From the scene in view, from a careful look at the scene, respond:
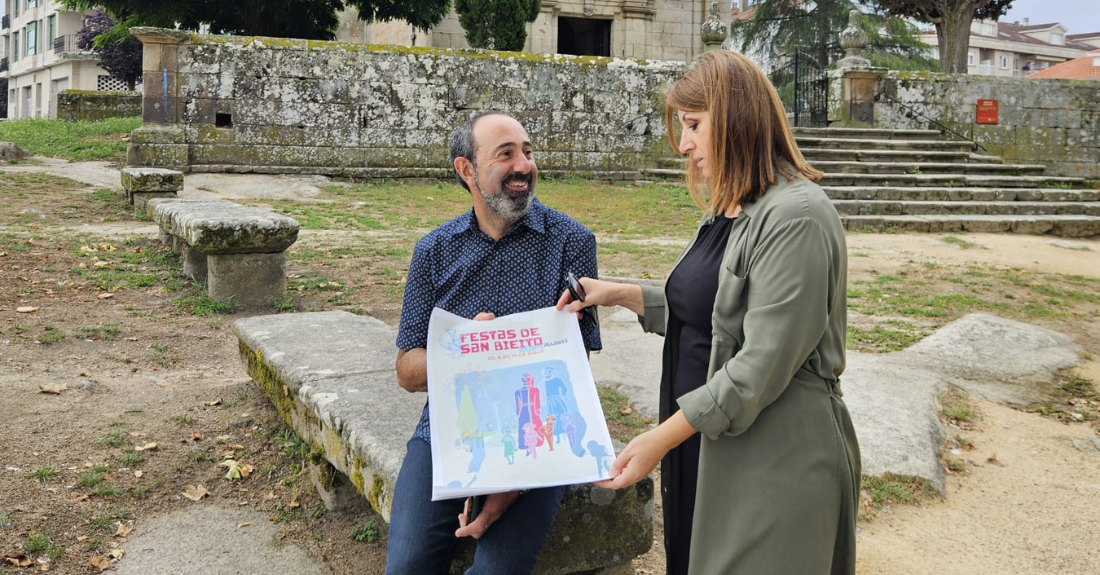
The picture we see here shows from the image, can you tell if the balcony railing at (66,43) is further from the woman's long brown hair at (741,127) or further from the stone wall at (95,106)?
the woman's long brown hair at (741,127)

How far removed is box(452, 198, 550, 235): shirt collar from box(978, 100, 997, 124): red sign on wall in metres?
16.3

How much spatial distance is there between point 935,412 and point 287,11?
14.2 metres

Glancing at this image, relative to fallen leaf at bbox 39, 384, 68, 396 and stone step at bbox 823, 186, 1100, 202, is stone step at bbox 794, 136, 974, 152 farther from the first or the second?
fallen leaf at bbox 39, 384, 68, 396

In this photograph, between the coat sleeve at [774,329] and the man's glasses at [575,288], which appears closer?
the coat sleeve at [774,329]

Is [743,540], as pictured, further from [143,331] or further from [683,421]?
[143,331]

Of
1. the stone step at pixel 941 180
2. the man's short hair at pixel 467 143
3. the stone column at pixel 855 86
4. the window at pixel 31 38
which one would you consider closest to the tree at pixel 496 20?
the stone column at pixel 855 86

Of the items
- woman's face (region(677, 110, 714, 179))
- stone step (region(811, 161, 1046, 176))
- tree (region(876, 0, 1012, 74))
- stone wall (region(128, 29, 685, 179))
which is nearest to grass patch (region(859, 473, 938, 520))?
woman's face (region(677, 110, 714, 179))

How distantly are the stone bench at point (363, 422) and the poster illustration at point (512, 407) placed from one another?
438 mm

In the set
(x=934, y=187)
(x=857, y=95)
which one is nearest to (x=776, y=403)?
(x=934, y=187)

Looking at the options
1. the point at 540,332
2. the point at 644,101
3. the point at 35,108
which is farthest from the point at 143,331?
the point at 35,108

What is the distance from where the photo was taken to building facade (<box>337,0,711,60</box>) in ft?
66.7

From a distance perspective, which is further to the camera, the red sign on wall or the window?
the window

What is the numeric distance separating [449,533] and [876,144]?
1426 centimetres

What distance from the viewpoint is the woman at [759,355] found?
5.43 ft
